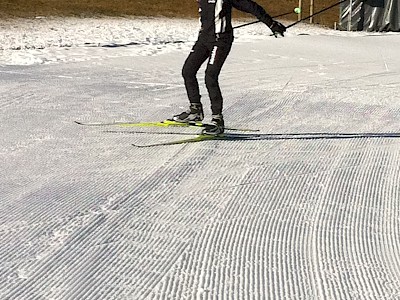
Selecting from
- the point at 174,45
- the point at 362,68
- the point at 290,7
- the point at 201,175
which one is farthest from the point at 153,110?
the point at 290,7

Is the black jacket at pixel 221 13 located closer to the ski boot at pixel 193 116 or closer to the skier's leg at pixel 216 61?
the skier's leg at pixel 216 61

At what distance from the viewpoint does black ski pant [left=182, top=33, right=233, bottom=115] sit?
19.1 feet

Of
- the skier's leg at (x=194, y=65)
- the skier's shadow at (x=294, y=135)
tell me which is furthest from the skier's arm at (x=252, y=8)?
the skier's shadow at (x=294, y=135)

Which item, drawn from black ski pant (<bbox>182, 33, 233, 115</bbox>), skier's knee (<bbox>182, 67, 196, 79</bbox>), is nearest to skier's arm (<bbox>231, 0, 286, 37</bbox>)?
black ski pant (<bbox>182, 33, 233, 115</bbox>)

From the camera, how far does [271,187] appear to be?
4.53 m

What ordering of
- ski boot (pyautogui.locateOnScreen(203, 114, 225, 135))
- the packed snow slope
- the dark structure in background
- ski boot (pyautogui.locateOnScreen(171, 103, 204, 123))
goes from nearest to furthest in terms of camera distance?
1. the packed snow slope
2. ski boot (pyautogui.locateOnScreen(203, 114, 225, 135))
3. ski boot (pyautogui.locateOnScreen(171, 103, 204, 123))
4. the dark structure in background

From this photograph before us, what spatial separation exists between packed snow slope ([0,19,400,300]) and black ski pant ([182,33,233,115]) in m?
0.43

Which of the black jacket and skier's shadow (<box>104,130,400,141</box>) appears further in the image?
skier's shadow (<box>104,130,400,141</box>)

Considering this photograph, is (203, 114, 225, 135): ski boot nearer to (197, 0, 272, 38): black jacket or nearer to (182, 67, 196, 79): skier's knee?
(182, 67, 196, 79): skier's knee

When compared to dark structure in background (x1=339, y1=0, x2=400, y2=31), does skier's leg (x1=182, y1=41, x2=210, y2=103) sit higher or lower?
higher

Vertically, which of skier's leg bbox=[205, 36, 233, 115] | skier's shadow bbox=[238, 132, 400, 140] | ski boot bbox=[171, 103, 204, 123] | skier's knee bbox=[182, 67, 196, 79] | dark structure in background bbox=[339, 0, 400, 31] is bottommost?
dark structure in background bbox=[339, 0, 400, 31]

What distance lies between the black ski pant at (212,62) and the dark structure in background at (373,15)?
540 inches

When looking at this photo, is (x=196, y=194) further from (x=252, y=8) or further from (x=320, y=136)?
(x=320, y=136)

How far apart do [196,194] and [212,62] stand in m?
1.84
